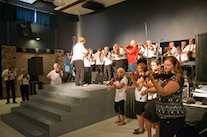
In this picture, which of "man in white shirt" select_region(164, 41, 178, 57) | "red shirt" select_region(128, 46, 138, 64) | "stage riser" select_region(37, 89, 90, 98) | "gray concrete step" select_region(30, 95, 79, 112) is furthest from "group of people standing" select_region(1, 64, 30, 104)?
"man in white shirt" select_region(164, 41, 178, 57)

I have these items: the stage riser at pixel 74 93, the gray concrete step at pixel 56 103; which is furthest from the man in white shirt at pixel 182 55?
the gray concrete step at pixel 56 103

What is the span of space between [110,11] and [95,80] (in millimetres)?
4609

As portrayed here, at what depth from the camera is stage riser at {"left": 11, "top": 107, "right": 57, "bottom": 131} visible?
11.1 ft

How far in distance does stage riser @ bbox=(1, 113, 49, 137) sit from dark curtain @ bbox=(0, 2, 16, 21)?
547 centimetres

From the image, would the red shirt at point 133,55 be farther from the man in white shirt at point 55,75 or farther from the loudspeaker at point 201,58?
the man in white shirt at point 55,75

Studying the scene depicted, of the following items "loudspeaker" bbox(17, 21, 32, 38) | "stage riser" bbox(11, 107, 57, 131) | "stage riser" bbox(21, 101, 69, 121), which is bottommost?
"stage riser" bbox(11, 107, 57, 131)

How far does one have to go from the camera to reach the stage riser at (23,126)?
325cm

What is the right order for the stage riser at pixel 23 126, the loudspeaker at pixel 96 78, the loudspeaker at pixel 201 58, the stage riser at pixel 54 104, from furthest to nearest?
the loudspeaker at pixel 96 78 < the stage riser at pixel 54 104 < the stage riser at pixel 23 126 < the loudspeaker at pixel 201 58

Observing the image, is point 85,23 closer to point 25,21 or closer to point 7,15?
point 25,21

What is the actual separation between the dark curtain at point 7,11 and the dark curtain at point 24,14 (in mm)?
244

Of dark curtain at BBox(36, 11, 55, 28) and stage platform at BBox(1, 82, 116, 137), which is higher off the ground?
dark curtain at BBox(36, 11, 55, 28)

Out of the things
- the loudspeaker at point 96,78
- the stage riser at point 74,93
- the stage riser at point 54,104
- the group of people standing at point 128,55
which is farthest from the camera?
the loudspeaker at point 96,78

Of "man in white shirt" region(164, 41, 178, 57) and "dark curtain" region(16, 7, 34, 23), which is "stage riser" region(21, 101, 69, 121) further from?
"dark curtain" region(16, 7, 34, 23)

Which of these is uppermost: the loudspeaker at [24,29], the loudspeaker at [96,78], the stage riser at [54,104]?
the loudspeaker at [24,29]
